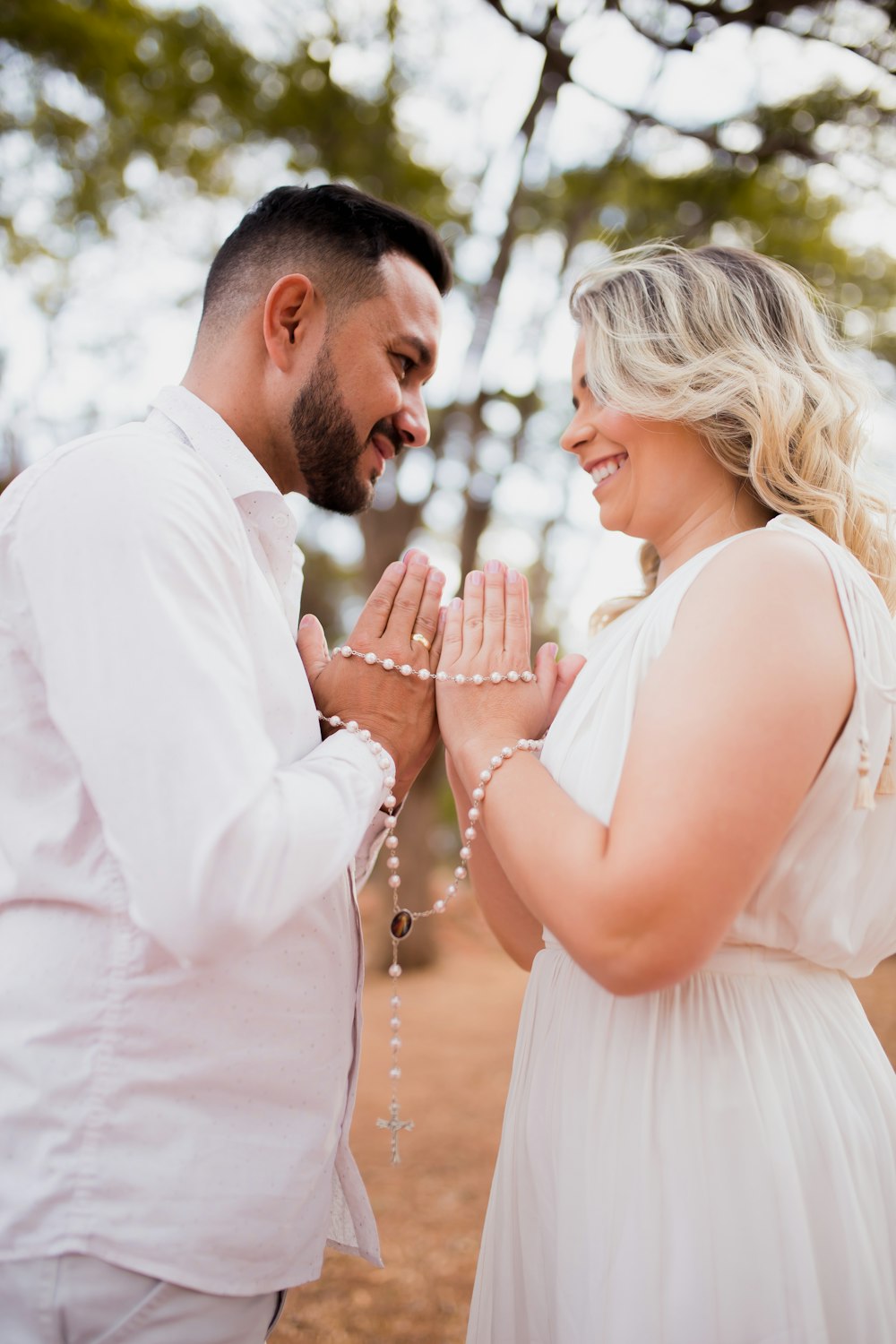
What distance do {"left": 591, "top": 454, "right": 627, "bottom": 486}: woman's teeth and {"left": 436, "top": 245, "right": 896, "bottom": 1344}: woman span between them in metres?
0.02

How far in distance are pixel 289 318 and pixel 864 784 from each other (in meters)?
1.47

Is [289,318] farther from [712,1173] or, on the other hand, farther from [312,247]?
[712,1173]

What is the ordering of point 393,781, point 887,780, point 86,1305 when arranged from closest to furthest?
point 86,1305
point 887,780
point 393,781

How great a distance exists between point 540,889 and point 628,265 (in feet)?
4.60

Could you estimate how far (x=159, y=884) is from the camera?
1.35 m

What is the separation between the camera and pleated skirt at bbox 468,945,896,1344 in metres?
1.66

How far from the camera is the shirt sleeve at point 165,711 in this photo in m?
1.35

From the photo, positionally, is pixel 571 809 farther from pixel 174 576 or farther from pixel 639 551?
pixel 639 551

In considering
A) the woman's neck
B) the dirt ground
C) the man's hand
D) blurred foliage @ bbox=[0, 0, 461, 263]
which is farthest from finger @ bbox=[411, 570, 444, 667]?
blurred foliage @ bbox=[0, 0, 461, 263]

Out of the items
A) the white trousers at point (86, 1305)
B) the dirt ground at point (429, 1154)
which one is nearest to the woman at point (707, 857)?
the white trousers at point (86, 1305)

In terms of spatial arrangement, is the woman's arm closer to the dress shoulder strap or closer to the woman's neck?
the dress shoulder strap

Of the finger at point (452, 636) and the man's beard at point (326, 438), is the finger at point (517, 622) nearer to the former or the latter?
the finger at point (452, 636)

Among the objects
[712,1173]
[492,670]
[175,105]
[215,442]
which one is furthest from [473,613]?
[175,105]

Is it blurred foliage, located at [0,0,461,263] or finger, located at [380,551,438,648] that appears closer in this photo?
finger, located at [380,551,438,648]
